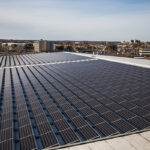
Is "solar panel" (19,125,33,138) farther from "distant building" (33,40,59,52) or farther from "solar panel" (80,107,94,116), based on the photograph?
"distant building" (33,40,59,52)

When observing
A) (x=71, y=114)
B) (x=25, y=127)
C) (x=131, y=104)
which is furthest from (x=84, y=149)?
(x=131, y=104)

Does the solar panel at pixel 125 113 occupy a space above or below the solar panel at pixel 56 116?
above

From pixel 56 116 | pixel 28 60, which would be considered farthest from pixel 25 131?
pixel 28 60

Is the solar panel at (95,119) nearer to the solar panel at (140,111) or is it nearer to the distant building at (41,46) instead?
the solar panel at (140,111)

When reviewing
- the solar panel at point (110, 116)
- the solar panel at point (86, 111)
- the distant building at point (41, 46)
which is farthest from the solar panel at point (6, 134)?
the distant building at point (41, 46)

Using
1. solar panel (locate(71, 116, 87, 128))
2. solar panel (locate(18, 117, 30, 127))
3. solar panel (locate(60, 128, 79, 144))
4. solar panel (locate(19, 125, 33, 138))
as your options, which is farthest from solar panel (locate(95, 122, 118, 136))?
solar panel (locate(18, 117, 30, 127))

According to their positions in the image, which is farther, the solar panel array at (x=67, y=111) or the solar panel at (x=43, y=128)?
the solar panel at (x=43, y=128)

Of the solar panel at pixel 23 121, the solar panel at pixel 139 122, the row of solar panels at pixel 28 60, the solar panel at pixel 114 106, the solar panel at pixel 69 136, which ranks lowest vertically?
the solar panel at pixel 69 136

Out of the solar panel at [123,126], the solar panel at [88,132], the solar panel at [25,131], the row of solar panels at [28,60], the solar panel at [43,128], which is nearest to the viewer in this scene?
the solar panel at [88,132]

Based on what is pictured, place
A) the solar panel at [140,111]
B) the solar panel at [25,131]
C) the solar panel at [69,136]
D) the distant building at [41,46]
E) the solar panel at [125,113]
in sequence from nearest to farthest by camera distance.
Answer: the solar panel at [69,136], the solar panel at [25,131], the solar panel at [125,113], the solar panel at [140,111], the distant building at [41,46]

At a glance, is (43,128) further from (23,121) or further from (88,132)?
(88,132)
